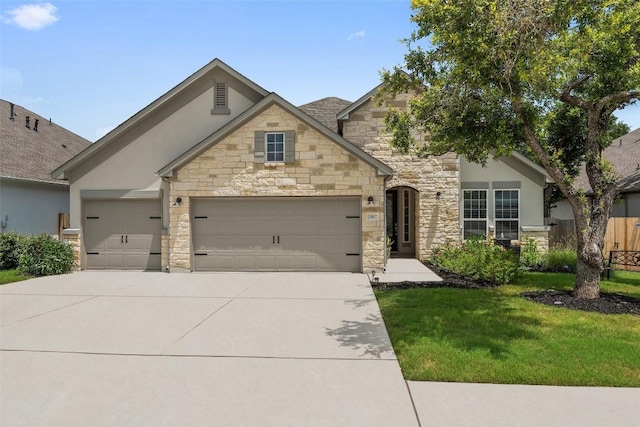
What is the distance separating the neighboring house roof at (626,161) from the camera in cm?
1942

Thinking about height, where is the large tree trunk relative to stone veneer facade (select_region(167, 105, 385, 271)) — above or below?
below

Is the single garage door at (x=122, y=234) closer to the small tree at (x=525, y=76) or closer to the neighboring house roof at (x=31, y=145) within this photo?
the neighboring house roof at (x=31, y=145)

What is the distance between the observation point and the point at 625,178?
66.2 ft

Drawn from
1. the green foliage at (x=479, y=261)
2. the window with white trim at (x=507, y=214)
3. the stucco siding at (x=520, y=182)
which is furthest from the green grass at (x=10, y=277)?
the window with white trim at (x=507, y=214)

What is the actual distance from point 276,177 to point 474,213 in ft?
26.9

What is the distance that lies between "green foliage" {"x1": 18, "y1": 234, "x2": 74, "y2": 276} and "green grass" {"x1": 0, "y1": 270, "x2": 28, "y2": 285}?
0.26 metres

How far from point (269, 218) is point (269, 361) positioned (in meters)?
8.32

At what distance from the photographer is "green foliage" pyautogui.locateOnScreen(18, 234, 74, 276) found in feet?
42.7

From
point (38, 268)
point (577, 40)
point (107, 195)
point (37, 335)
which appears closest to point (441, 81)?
point (577, 40)

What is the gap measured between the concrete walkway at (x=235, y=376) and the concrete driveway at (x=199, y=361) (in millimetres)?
19

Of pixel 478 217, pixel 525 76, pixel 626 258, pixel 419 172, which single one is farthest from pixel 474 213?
pixel 525 76

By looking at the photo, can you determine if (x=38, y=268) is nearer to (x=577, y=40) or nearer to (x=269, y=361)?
(x=269, y=361)

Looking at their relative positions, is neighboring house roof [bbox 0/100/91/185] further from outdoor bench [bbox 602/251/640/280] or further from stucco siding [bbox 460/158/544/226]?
outdoor bench [bbox 602/251/640/280]

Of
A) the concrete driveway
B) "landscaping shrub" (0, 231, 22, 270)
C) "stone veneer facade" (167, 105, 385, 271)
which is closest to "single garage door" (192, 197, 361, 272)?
"stone veneer facade" (167, 105, 385, 271)
